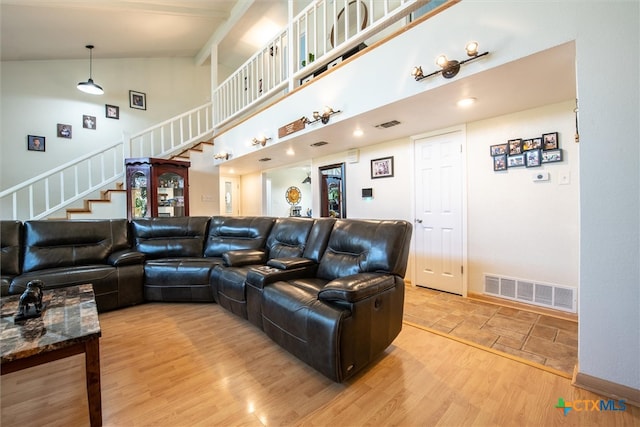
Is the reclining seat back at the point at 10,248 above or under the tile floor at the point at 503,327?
above

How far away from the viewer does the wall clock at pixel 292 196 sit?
26.9ft

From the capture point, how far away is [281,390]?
1507 millimetres

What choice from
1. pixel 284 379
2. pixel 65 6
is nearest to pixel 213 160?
pixel 65 6

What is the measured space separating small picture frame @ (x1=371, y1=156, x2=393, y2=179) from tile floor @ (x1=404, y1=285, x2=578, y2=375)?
5.66 feet

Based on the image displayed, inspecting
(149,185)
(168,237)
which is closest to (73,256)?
(168,237)

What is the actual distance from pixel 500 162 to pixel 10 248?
16.2ft

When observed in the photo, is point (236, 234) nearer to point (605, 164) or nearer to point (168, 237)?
point (168, 237)

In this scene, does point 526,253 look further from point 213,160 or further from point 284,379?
point 213,160

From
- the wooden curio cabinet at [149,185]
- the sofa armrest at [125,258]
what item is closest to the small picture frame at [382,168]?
the sofa armrest at [125,258]

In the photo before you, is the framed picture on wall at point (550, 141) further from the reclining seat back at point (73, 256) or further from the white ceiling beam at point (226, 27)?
the white ceiling beam at point (226, 27)

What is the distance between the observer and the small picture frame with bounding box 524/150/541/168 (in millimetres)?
2525

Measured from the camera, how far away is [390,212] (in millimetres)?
3809

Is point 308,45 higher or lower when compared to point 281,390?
higher

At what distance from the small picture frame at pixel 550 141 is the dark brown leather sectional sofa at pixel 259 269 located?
172 cm
